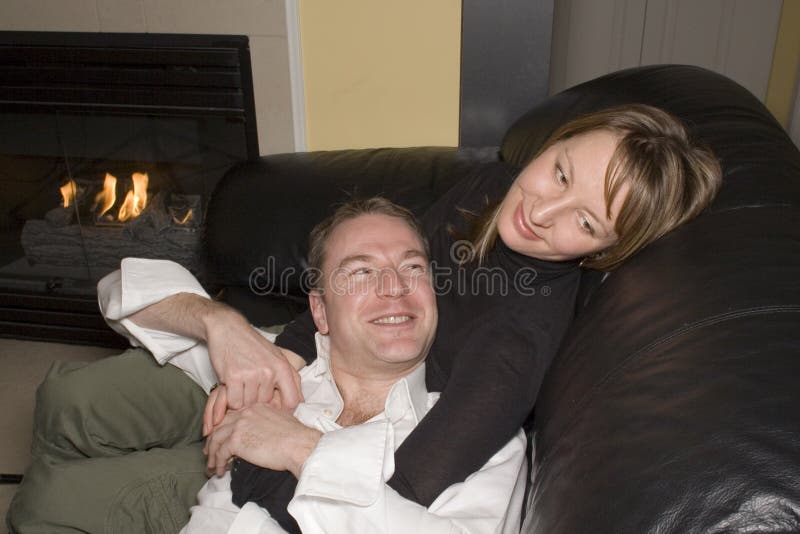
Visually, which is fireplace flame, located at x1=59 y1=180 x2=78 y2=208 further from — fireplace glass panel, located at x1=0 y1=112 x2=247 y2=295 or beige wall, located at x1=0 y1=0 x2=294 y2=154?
beige wall, located at x1=0 y1=0 x2=294 y2=154

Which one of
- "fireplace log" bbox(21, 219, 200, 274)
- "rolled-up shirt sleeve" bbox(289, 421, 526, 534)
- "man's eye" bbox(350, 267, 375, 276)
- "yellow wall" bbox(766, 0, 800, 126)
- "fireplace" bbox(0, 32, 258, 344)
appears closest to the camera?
"rolled-up shirt sleeve" bbox(289, 421, 526, 534)

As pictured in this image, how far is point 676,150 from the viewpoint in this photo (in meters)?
1.14

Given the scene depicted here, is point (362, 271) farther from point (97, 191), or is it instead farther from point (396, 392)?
point (97, 191)

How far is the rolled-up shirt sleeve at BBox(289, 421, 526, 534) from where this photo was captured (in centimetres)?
100

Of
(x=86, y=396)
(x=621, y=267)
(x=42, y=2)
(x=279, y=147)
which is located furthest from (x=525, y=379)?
(x=42, y=2)

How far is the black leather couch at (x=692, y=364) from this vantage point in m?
0.63

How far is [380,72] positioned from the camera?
225 centimetres

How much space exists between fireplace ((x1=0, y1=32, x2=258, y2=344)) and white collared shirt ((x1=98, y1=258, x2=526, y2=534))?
3.68 feet

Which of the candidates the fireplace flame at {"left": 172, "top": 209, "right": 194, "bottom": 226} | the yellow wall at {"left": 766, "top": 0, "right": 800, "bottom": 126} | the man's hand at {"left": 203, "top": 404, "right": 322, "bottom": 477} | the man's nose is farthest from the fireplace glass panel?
the yellow wall at {"left": 766, "top": 0, "right": 800, "bottom": 126}

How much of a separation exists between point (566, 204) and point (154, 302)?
819 mm

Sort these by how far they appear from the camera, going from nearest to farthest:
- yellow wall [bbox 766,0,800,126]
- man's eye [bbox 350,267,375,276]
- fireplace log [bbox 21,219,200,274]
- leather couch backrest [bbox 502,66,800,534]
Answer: leather couch backrest [bbox 502,66,800,534] < man's eye [bbox 350,267,375,276] < yellow wall [bbox 766,0,800,126] < fireplace log [bbox 21,219,200,274]

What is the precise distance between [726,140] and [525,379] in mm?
548

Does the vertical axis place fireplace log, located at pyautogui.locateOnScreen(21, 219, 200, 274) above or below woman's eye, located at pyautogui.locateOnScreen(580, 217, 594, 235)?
below

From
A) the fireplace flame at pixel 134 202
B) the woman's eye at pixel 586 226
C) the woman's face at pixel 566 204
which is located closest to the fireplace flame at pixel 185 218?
the fireplace flame at pixel 134 202
